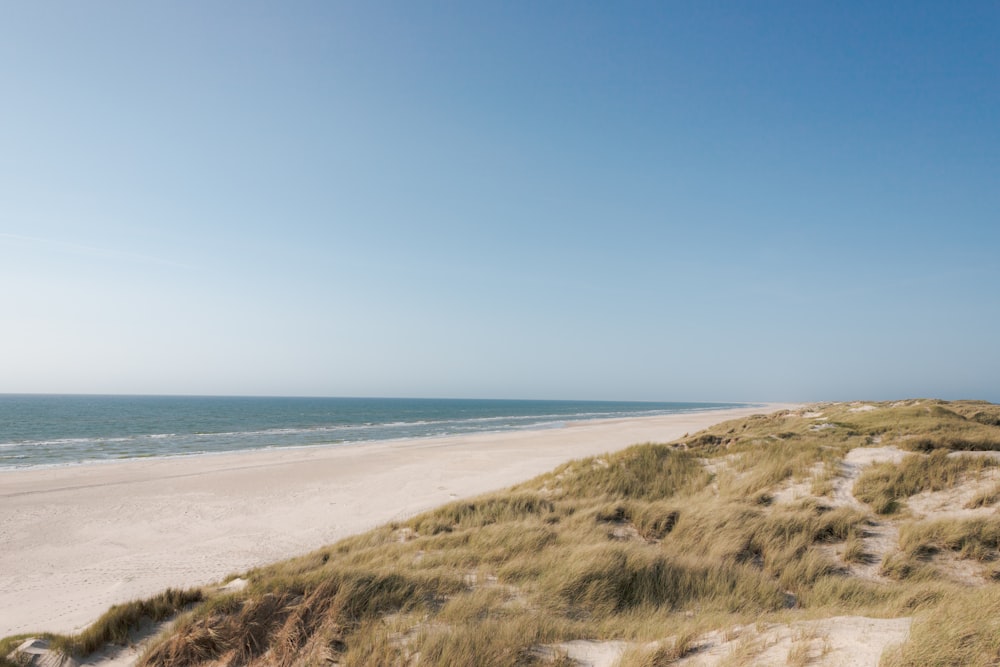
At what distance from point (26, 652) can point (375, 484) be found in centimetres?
1696

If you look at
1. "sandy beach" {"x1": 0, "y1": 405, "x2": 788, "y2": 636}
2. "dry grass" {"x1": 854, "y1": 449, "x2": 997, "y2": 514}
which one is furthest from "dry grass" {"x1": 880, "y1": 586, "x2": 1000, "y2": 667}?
"sandy beach" {"x1": 0, "y1": 405, "x2": 788, "y2": 636}

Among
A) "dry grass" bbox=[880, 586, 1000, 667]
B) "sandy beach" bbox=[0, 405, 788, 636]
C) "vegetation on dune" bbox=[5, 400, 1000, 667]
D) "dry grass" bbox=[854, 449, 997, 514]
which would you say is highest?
"dry grass" bbox=[880, 586, 1000, 667]

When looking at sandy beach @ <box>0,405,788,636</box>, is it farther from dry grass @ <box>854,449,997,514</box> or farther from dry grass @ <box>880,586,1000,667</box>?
dry grass @ <box>854,449,997,514</box>

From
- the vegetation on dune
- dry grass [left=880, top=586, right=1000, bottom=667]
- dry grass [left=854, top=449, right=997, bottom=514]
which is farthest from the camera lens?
dry grass [left=854, top=449, right=997, bottom=514]

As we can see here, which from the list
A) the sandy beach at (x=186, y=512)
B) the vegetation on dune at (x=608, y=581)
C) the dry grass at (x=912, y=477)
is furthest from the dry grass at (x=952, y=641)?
the sandy beach at (x=186, y=512)

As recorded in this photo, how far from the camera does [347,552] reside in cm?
905

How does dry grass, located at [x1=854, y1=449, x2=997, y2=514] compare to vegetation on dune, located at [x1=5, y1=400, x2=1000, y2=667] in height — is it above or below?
above

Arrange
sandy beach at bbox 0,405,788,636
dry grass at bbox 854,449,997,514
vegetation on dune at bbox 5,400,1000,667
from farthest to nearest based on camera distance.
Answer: sandy beach at bbox 0,405,788,636 < dry grass at bbox 854,449,997,514 < vegetation on dune at bbox 5,400,1000,667

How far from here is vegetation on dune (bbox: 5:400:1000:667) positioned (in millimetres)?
4656

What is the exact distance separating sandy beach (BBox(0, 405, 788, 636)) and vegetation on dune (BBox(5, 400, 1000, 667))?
3792mm

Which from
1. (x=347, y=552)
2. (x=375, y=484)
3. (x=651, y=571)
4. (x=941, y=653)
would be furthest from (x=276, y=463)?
(x=941, y=653)

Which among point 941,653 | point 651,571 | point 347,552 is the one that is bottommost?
point 347,552

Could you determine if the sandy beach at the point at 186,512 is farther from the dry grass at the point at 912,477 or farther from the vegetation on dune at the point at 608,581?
the dry grass at the point at 912,477

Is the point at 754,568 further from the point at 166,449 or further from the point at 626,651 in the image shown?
the point at 166,449
